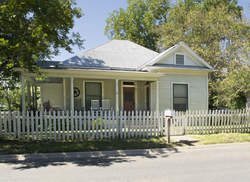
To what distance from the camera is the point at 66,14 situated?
9.88 metres

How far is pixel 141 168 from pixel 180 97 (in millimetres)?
9661

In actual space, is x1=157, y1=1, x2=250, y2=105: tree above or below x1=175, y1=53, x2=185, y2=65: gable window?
above

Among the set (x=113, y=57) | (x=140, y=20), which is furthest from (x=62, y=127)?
(x=140, y=20)

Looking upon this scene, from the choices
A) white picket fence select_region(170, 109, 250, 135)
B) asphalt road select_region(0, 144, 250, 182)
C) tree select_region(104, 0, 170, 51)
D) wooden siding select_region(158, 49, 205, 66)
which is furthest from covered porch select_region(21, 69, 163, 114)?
tree select_region(104, 0, 170, 51)

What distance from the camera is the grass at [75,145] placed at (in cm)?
700

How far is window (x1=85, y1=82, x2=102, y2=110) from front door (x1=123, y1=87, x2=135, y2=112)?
6.22 feet

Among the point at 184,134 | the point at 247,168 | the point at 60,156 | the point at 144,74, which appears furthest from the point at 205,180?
the point at 144,74

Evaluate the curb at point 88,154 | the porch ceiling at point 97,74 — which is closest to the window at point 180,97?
the porch ceiling at point 97,74

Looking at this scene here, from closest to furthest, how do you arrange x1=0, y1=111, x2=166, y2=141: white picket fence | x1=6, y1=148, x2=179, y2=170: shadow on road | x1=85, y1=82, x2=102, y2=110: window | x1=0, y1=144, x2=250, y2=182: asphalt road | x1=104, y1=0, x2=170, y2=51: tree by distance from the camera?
x1=0, y1=144, x2=250, y2=182: asphalt road → x1=6, y1=148, x2=179, y2=170: shadow on road → x1=0, y1=111, x2=166, y2=141: white picket fence → x1=85, y1=82, x2=102, y2=110: window → x1=104, y1=0, x2=170, y2=51: tree

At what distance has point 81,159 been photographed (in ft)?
21.3

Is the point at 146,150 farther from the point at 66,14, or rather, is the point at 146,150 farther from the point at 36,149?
the point at 66,14

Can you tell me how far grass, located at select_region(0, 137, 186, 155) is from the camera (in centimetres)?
700

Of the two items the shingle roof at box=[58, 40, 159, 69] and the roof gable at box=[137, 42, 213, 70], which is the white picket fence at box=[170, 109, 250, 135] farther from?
the shingle roof at box=[58, 40, 159, 69]

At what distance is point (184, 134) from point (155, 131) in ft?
5.43
